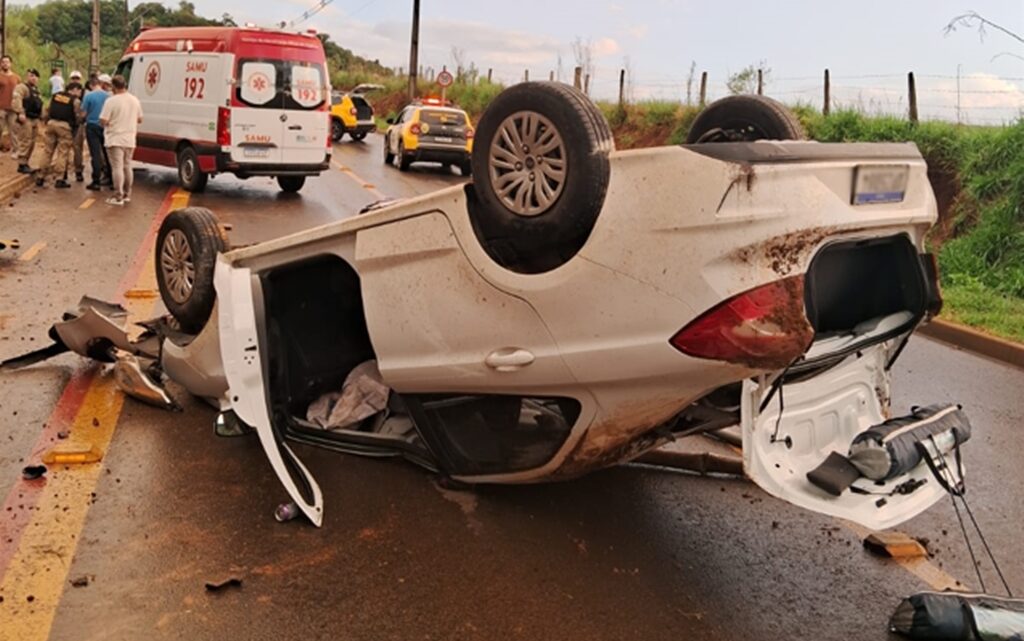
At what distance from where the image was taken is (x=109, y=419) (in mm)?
4926

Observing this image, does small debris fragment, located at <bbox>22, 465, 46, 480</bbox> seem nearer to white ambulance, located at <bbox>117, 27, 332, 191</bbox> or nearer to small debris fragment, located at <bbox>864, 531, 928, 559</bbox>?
small debris fragment, located at <bbox>864, 531, 928, 559</bbox>

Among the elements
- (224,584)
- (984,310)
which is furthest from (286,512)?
(984,310)

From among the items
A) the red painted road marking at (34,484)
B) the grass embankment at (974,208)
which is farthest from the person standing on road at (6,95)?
the red painted road marking at (34,484)

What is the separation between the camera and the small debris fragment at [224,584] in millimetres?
3314

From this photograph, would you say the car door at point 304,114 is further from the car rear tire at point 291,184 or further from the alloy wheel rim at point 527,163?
the alloy wheel rim at point 527,163

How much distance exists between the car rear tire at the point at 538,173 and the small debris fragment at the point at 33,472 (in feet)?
7.32

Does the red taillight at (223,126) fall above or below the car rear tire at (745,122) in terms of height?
above

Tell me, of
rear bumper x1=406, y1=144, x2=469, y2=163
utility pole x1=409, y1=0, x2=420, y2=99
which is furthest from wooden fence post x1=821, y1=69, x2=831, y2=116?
utility pole x1=409, y1=0, x2=420, y2=99

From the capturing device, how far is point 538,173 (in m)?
3.33

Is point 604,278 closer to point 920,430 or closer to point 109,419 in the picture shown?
point 920,430

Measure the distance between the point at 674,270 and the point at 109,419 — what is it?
3.26 metres

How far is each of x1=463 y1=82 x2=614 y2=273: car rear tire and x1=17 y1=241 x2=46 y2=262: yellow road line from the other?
7.18 meters

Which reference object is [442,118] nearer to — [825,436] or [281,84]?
[281,84]

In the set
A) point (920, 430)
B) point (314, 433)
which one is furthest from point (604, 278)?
point (314, 433)
